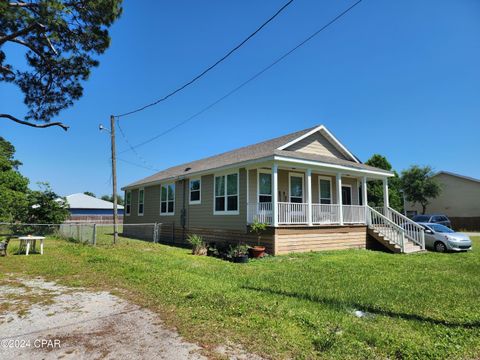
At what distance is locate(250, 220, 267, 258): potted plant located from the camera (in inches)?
449

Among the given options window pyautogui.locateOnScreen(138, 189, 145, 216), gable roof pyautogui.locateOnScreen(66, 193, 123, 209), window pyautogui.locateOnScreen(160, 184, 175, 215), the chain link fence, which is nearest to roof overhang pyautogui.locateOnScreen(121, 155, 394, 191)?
window pyautogui.locateOnScreen(160, 184, 175, 215)

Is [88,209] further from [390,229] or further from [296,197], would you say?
[390,229]

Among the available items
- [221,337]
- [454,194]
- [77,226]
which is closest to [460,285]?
[221,337]

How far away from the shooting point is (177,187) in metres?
18.1

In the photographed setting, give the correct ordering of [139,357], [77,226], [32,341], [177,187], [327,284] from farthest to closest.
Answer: [177,187]
[77,226]
[327,284]
[32,341]
[139,357]

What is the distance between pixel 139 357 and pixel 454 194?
39.5m

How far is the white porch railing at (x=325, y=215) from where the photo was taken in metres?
13.9

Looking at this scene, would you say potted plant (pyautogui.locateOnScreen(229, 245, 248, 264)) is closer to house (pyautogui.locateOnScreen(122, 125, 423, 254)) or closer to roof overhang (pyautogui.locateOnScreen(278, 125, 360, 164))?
house (pyautogui.locateOnScreen(122, 125, 423, 254))

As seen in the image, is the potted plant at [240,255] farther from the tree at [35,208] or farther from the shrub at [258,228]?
the tree at [35,208]

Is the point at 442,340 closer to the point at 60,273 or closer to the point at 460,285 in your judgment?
the point at 460,285

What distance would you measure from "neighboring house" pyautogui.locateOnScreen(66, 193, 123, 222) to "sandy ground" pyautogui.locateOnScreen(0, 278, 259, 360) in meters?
43.0

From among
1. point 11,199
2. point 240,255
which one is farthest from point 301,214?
point 11,199

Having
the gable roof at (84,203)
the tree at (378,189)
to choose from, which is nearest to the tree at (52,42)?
the tree at (378,189)

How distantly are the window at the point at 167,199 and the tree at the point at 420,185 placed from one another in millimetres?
27995
